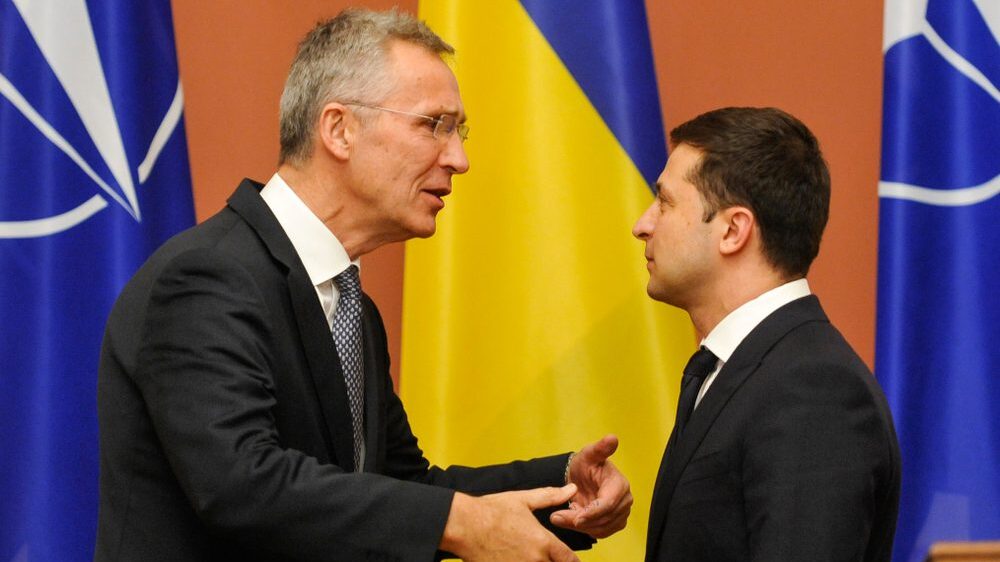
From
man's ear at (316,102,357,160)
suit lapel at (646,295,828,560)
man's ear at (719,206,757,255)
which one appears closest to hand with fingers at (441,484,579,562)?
suit lapel at (646,295,828,560)

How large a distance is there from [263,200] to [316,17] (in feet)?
5.24

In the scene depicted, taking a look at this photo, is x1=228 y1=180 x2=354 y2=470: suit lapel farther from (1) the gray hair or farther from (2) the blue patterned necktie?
(1) the gray hair

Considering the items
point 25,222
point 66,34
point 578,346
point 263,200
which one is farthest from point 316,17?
point 263,200

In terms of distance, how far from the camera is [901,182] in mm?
2932

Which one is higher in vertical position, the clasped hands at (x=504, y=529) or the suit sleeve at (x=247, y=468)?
the suit sleeve at (x=247, y=468)

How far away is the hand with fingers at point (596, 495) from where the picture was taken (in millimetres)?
2271

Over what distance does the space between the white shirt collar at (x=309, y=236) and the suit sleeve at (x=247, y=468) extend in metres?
0.29

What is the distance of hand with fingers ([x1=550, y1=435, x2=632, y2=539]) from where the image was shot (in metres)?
2.27

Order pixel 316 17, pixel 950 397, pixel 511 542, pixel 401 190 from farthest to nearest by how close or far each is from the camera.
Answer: pixel 316 17
pixel 950 397
pixel 401 190
pixel 511 542

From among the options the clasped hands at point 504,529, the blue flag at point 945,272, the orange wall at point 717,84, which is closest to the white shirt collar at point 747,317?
the clasped hands at point 504,529

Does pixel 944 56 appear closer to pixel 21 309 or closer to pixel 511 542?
pixel 511 542

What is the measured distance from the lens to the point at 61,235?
2.99 m

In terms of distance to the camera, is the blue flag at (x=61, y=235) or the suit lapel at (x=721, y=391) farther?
the blue flag at (x=61, y=235)

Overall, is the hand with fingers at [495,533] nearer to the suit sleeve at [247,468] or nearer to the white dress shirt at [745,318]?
the suit sleeve at [247,468]
